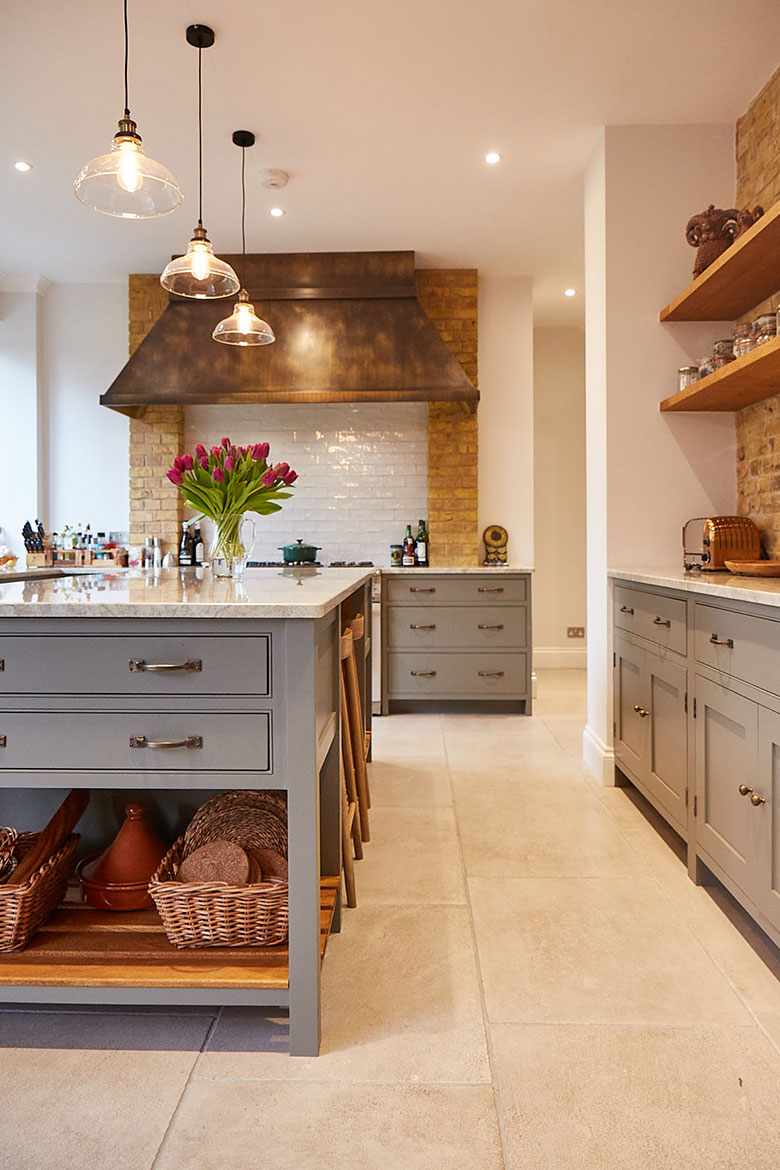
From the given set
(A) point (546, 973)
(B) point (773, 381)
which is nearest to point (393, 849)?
(A) point (546, 973)

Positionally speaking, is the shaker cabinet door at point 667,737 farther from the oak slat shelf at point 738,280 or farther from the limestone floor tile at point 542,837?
the oak slat shelf at point 738,280

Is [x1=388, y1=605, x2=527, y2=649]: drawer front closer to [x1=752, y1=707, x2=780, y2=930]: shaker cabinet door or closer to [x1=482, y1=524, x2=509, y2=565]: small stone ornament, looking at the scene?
[x1=482, y1=524, x2=509, y2=565]: small stone ornament

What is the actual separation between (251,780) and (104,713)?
0.32 metres

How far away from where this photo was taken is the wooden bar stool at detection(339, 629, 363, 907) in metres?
2.20

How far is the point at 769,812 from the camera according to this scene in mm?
1832

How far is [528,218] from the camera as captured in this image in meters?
4.55

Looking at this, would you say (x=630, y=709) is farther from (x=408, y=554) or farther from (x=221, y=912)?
(x=408, y=554)

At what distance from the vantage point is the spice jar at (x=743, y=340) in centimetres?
274

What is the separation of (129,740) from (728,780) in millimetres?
1559

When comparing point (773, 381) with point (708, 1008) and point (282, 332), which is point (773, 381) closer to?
point (708, 1008)

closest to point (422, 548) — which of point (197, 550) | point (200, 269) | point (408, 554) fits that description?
point (408, 554)

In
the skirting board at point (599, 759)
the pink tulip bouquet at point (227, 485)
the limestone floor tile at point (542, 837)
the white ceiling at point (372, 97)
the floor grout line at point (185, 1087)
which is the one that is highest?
the white ceiling at point (372, 97)

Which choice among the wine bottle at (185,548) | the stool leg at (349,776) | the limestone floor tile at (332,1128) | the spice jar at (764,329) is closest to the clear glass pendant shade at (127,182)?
the stool leg at (349,776)

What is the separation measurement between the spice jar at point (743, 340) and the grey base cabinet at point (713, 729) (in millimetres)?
912
